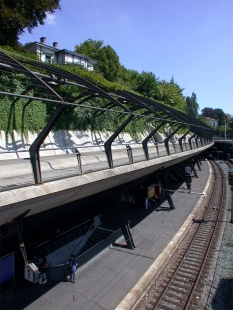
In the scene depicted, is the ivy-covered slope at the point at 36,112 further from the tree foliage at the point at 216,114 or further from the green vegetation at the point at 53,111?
the tree foliage at the point at 216,114

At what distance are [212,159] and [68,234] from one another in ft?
165

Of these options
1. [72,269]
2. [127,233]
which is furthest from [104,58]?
[72,269]

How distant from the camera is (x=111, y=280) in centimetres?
877

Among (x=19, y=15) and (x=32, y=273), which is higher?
(x=19, y=15)

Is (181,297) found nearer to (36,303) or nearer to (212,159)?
(36,303)

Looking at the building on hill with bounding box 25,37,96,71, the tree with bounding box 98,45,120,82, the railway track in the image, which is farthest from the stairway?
the tree with bounding box 98,45,120,82

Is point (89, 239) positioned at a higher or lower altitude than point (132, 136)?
lower

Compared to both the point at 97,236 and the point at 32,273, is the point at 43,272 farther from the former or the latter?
the point at 97,236

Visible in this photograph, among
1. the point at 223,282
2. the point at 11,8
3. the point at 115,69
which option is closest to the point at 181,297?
the point at 223,282

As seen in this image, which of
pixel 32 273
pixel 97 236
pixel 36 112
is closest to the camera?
pixel 32 273

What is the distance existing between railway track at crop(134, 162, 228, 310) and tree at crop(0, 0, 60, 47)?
15645 mm

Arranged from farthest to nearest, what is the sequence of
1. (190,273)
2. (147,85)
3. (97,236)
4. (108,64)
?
(108,64) → (147,85) → (97,236) → (190,273)

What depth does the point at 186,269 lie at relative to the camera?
10.4 metres

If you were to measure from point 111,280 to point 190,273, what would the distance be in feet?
10.8
